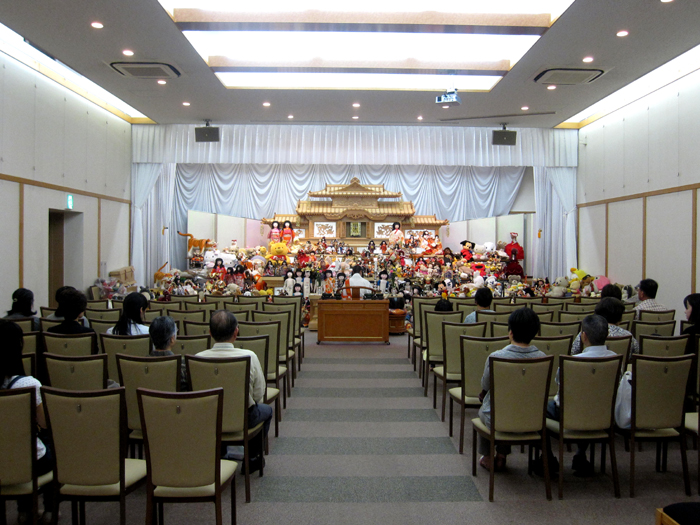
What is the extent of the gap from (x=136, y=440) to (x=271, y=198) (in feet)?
43.1

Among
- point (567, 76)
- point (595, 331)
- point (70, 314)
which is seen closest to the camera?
point (595, 331)

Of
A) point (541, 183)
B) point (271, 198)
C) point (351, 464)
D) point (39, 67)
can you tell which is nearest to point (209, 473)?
point (351, 464)

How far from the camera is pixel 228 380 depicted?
2889 millimetres

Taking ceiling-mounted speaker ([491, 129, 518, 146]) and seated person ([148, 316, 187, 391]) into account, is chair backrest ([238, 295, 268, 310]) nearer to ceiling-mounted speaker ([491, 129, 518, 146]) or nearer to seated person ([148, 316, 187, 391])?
seated person ([148, 316, 187, 391])

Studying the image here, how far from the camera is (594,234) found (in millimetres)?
11133

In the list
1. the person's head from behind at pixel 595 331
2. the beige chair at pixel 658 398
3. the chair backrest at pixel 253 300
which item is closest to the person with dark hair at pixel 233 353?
the person's head from behind at pixel 595 331

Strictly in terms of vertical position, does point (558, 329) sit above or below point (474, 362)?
above

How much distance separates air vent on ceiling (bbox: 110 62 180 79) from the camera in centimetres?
739

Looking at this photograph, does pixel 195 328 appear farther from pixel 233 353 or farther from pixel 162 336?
pixel 233 353

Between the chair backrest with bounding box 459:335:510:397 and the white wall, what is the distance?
22.7 feet

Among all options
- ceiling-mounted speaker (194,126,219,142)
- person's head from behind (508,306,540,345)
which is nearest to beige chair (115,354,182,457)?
person's head from behind (508,306,540,345)

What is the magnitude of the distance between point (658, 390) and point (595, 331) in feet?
1.60

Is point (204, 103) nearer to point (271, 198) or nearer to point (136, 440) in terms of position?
point (271, 198)

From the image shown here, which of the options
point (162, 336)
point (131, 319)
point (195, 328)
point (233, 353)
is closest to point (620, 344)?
point (233, 353)
